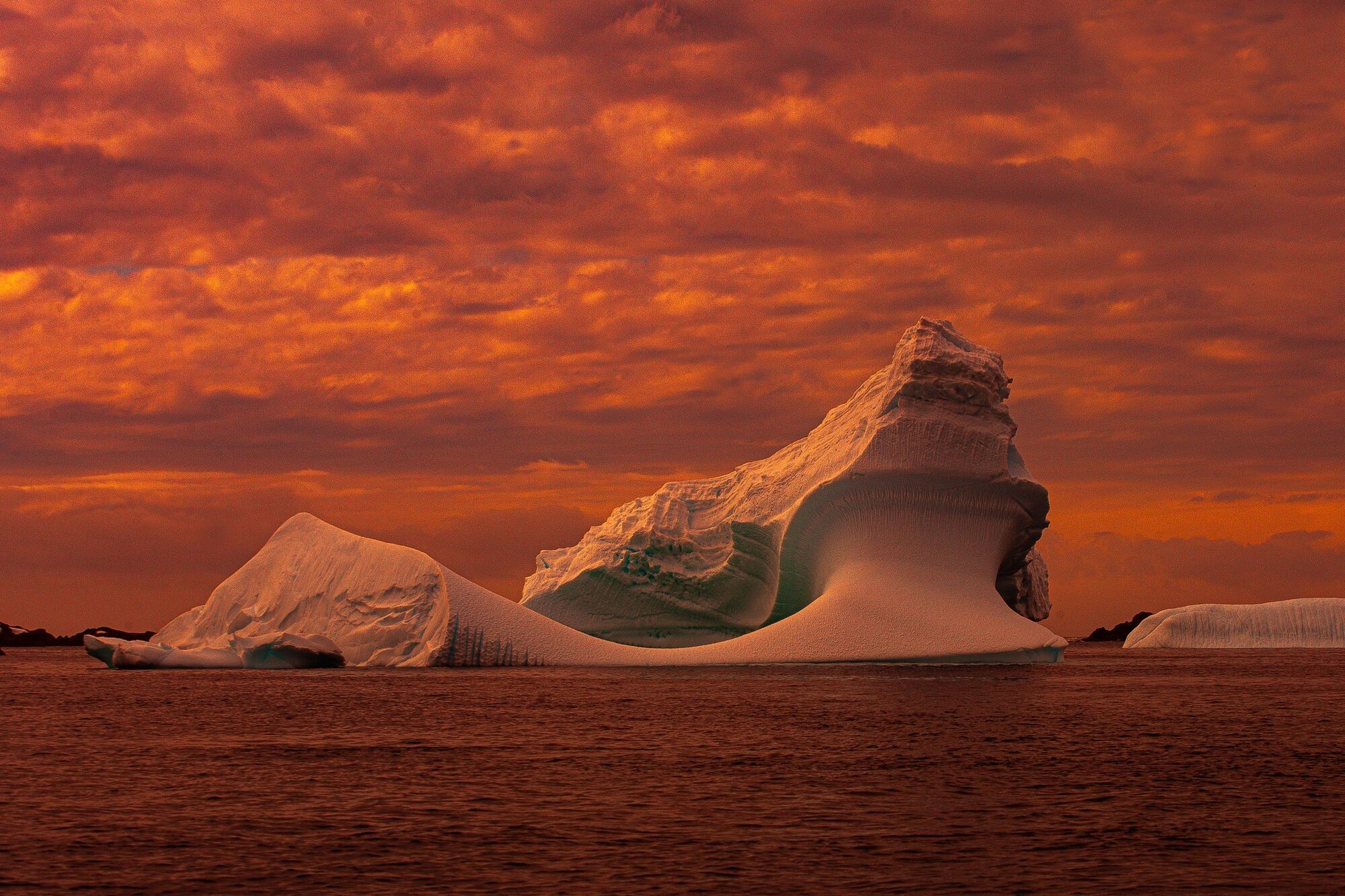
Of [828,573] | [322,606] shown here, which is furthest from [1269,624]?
[322,606]

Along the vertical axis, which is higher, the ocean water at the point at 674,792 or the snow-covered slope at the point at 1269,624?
the snow-covered slope at the point at 1269,624

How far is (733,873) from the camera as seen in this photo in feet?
39.7

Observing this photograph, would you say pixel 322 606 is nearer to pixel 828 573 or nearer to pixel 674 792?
pixel 828 573

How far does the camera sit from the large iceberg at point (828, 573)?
1519 inches

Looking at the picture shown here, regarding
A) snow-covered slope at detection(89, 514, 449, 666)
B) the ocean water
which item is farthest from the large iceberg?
the ocean water

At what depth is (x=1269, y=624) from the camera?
70.4 meters

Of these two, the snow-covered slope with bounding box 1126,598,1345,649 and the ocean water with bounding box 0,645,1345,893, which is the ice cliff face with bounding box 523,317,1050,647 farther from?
the snow-covered slope with bounding box 1126,598,1345,649

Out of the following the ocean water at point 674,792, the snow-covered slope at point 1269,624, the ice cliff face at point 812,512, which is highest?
the ice cliff face at point 812,512

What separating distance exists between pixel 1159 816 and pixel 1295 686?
2680cm

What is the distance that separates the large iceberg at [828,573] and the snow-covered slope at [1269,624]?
102 feet

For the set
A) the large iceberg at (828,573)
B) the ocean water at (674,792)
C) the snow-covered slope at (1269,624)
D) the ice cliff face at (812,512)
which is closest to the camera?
the ocean water at (674,792)

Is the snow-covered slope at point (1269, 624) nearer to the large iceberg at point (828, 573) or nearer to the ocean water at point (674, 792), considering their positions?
the large iceberg at point (828, 573)

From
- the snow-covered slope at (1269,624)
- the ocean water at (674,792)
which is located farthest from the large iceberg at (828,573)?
the snow-covered slope at (1269,624)

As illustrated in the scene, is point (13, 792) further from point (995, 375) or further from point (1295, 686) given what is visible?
point (1295, 686)
